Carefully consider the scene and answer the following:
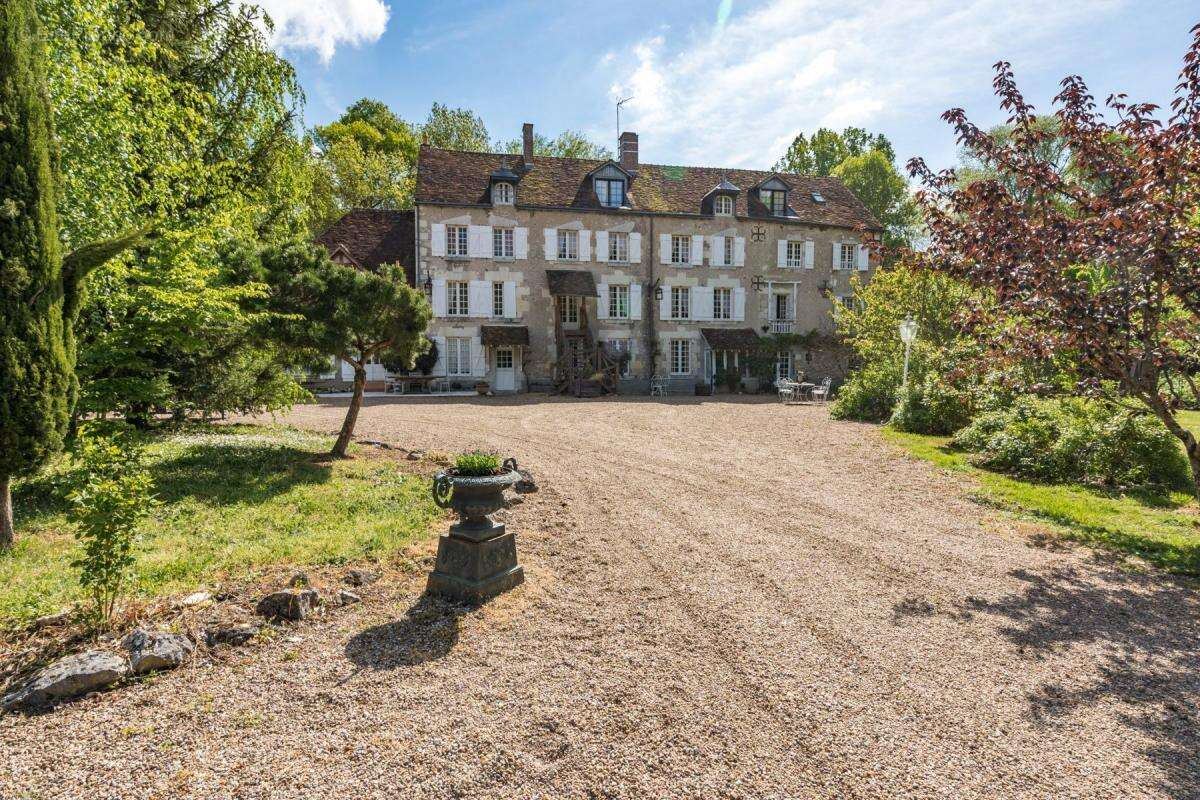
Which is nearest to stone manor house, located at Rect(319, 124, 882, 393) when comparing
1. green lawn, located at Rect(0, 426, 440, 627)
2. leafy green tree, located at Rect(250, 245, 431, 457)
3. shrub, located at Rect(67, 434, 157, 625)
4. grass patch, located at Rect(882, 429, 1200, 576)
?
leafy green tree, located at Rect(250, 245, 431, 457)

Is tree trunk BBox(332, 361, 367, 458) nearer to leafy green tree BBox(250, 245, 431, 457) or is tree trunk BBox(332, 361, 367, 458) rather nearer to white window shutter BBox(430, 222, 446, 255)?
leafy green tree BBox(250, 245, 431, 457)

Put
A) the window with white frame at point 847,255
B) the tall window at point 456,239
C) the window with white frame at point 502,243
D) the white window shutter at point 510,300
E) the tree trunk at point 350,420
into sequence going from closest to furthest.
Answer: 1. the tree trunk at point 350,420
2. the tall window at point 456,239
3. the window with white frame at point 502,243
4. the white window shutter at point 510,300
5. the window with white frame at point 847,255

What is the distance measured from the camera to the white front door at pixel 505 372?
2480 cm

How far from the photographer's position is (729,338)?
26578 millimetres

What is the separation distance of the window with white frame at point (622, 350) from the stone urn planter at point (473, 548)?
20.9 metres

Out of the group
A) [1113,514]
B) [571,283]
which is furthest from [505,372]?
[1113,514]

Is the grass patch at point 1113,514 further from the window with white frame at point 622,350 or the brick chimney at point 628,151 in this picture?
the brick chimney at point 628,151

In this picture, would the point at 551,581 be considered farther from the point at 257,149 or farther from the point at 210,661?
the point at 257,149

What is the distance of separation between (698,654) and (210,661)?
3.16 meters

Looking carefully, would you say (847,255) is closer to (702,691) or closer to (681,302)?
(681,302)

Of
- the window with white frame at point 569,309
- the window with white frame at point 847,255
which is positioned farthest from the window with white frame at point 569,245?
the window with white frame at point 847,255

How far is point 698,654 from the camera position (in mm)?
3979

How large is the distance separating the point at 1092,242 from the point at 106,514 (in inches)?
324

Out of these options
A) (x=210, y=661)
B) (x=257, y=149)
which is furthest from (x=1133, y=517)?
(x=257, y=149)
